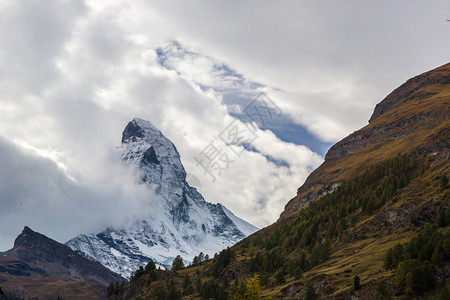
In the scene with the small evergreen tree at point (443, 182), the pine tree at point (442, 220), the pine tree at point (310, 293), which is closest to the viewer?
the pine tree at point (310, 293)

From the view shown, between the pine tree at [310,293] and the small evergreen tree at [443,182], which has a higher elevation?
the small evergreen tree at [443,182]

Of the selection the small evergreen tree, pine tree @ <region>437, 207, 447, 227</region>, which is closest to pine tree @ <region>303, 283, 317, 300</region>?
pine tree @ <region>437, 207, 447, 227</region>

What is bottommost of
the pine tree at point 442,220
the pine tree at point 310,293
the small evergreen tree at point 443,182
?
the pine tree at point 310,293

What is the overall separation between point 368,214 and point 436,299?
111 meters

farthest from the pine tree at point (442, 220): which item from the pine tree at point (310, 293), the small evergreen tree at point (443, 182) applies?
the pine tree at point (310, 293)

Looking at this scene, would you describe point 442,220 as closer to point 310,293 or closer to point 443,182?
point 443,182

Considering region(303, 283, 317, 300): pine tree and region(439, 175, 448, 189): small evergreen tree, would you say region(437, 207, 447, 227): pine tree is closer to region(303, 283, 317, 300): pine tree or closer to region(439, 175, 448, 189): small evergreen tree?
region(439, 175, 448, 189): small evergreen tree

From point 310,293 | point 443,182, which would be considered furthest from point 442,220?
point 310,293

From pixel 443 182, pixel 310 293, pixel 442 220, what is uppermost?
pixel 443 182

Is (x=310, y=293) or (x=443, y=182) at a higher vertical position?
(x=443, y=182)

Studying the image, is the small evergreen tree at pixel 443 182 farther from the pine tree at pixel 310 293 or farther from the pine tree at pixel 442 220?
the pine tree at pixel 310 293

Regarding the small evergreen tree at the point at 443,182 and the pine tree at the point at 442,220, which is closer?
the pine tree at the point at 442,220

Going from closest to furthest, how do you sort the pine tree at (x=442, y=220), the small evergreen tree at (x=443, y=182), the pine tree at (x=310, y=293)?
1. the pine tree at (x=310, y=293)
2. the pine tree at (x=442, y=220)
3. the small evergreen tree at (x=443, y=182)

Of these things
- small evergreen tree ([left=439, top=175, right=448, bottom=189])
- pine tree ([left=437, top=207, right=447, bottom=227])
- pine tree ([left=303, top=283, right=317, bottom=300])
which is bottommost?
pine tree ([left=303, top=283, right=317, bottom=300])
